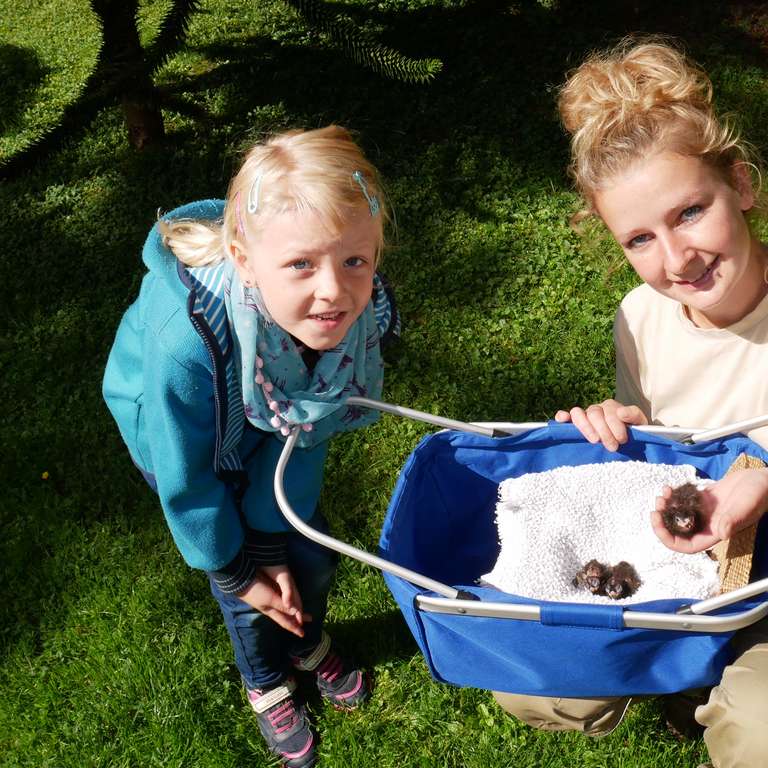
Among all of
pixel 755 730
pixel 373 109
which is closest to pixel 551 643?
pixel 755 730

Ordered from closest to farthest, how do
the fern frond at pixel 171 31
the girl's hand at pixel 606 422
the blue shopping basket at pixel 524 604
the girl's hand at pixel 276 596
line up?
the blue shopping basket at pixel 524 604 < the girl's hand at pixel 606 422 < the girl's hand at pixel 276 596 < the fern frond at pixel 171 31

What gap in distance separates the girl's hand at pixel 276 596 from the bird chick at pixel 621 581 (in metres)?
0.72

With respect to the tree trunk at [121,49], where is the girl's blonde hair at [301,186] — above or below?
above

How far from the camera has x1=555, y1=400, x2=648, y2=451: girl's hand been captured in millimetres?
1926

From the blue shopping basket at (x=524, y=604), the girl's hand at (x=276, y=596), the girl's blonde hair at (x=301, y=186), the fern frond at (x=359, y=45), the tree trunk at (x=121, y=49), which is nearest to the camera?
the blue shopping basket at (x=524, y=604)

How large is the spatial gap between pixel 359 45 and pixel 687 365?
1728 mm

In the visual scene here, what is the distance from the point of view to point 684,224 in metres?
1.77

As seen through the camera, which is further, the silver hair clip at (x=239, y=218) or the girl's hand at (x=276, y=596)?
the girl's hand at (x=276, y=596)

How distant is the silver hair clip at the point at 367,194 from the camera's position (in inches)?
67.2

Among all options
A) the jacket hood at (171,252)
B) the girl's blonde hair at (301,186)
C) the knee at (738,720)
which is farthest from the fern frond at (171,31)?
the knee at (738,720)

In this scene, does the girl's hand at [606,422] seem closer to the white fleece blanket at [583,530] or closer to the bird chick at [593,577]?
the white fleece blanket at [583,530]

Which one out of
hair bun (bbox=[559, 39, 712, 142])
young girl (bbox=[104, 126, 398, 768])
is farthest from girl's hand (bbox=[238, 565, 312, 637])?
hair bun (bbox=[559, 39, 712, 142])

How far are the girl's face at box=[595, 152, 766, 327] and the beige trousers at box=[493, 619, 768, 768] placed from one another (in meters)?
0.70

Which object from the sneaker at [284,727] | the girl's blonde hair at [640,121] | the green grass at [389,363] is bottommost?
the sneaker at [284,727]
